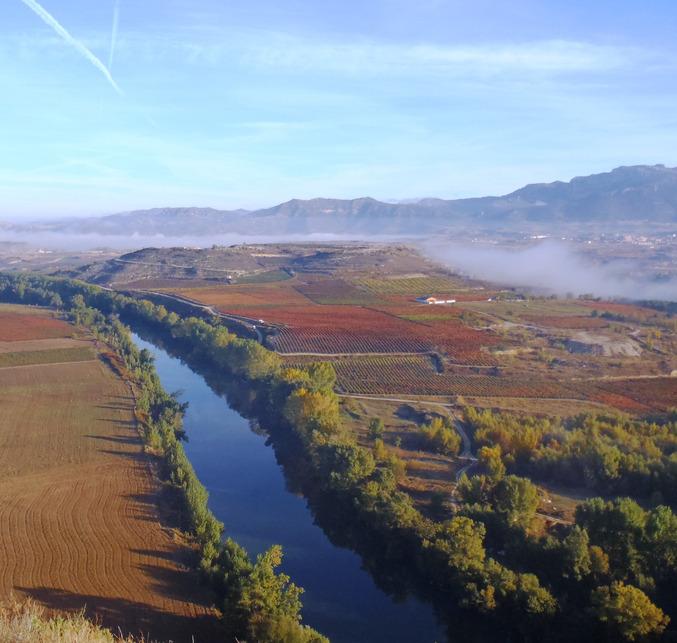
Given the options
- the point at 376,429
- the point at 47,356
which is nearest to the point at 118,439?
the point at 376,429

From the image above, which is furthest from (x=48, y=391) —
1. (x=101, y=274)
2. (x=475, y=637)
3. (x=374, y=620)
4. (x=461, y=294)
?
(x=101, y=274)

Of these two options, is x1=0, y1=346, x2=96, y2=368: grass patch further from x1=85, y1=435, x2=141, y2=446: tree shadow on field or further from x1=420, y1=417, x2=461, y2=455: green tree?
x1=420, y1=417, x2=461, y2=455: green tree

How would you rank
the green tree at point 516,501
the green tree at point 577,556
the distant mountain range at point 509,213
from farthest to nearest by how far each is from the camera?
the distant mountain range at point 509,213 → the green tree at point 516,501 → the green tree at point 577,556

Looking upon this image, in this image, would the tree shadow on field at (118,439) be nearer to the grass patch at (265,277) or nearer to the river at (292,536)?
the river at (292,536)

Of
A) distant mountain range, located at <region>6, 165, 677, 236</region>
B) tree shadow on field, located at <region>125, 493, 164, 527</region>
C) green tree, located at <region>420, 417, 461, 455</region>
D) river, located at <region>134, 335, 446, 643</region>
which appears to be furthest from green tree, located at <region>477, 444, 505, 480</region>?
distant mountain range, located at <region>6, 165, 677, 236</region>

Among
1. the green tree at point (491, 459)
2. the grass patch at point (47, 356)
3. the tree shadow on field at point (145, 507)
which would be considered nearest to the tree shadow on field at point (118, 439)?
the tree shadow on field at point (145, 507)

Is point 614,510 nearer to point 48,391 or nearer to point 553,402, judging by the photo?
point 553,402
